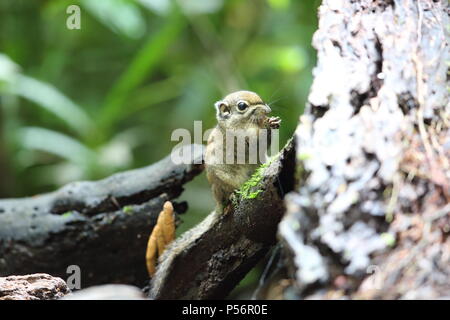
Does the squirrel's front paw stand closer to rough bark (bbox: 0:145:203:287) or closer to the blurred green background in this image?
rough bark (bbox: 0:145:203:287)

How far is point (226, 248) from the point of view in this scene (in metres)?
2.83

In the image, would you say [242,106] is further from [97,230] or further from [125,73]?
[125,73]

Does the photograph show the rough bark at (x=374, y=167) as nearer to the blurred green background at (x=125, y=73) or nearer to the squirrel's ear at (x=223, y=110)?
the squirrel's ear at (x=223, y=110)

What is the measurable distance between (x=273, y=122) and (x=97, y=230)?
5.22 feet

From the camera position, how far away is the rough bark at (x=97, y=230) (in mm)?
3715

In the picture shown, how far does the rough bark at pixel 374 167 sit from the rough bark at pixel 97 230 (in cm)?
174

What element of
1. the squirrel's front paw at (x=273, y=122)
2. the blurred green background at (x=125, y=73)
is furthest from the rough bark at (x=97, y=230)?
the squirrel's front paw at (x=273, y=122)

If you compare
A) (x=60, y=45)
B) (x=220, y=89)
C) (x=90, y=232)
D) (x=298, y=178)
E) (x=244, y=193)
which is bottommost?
(x=90, y=232)

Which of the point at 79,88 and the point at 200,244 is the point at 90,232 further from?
the point at 79,88

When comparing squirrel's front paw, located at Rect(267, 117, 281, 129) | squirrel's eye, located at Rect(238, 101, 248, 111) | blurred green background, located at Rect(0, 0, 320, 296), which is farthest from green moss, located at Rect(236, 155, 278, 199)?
blurred green background, located at Rect(0, 0, 320, 296)

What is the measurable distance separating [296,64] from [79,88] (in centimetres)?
347

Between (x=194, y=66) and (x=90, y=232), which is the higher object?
(x=194, y=66)

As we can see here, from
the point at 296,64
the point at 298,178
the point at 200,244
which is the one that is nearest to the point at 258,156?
the point at 200,244

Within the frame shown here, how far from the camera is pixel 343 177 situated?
1907 millimetres
